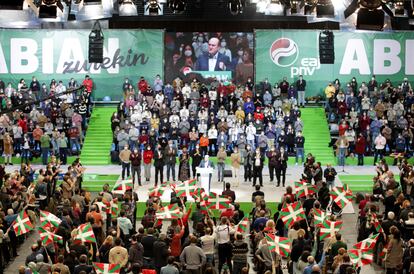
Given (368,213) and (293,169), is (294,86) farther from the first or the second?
(368,213)

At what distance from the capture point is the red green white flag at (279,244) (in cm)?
2084

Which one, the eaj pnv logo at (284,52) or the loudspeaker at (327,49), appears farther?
the eaj pnv logo at (284,52)

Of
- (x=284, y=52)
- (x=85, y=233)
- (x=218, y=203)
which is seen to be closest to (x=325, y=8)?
(x=218, y=203)

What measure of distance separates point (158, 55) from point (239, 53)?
3865 mm

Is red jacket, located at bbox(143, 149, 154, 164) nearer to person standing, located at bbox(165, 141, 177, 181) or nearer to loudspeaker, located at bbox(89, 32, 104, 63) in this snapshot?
person standing, located at bbox(165, 141, 177, 181)

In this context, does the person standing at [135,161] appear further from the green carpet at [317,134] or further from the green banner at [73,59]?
the green banner at [73,59]

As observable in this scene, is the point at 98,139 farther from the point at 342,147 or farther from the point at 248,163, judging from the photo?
the point at 342,147

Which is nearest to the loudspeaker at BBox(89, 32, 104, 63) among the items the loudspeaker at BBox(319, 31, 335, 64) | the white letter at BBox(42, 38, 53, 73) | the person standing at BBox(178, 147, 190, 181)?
the white letter at BBox(42, 38, 53, 73)

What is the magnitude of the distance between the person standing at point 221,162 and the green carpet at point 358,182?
15.3 ft

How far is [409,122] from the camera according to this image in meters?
39.3

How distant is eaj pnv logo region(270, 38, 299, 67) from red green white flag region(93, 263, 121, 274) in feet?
87.0

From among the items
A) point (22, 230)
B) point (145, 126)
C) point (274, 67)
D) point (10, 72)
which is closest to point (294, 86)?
point (274, 67)

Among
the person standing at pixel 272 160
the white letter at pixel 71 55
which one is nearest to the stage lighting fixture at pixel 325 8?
the person standing at pixel 272 160

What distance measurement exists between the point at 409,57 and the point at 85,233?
90.1 feet
